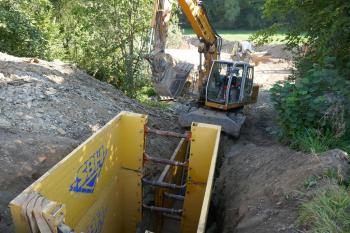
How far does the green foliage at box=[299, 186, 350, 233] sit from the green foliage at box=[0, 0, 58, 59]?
10617 millimetres

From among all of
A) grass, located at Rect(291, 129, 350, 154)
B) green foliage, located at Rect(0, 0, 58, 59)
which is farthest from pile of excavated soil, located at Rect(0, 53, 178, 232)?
grass, located at Rect(291, 129, 350, 154)

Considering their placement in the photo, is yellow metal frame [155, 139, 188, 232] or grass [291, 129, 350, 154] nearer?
grass [291, 129, 350, 154]

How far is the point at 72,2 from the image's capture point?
15.5 metres

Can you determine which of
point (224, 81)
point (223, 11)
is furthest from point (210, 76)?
point (223, 11)

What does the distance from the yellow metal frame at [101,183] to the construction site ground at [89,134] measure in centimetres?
72

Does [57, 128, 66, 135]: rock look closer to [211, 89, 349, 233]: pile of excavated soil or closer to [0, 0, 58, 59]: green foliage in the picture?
[211, 89, 349, 233]: pile of excavated soil

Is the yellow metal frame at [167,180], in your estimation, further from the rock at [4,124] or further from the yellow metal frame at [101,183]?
the rock at [4,124]

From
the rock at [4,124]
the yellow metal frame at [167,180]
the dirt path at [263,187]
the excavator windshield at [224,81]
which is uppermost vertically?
the excavator windshield at [224,81]

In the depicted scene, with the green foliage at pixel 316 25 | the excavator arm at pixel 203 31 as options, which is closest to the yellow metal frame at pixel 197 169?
the green foliage at pixel 316 25

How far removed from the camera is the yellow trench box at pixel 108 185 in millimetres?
3574

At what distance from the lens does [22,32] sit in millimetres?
12000

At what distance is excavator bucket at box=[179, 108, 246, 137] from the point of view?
8.80 metres

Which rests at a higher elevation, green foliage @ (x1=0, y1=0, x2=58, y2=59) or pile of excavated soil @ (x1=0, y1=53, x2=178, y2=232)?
green foliage @ (x1=0, y1=0, x2=58, y2=59)

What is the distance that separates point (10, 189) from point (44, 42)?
9.08m
